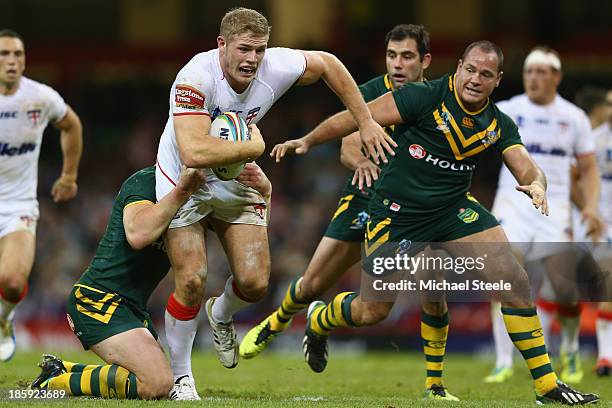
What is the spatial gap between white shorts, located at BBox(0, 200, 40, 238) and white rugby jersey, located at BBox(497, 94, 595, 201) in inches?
176

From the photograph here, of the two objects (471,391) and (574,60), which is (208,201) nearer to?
(471,391)

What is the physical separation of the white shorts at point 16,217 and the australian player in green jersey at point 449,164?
3.26m

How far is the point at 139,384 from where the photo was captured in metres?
6.92

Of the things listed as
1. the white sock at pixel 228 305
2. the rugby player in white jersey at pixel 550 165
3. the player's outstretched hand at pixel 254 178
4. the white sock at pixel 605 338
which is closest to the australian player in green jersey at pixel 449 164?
the player's outstretched hand at pixel 254 178

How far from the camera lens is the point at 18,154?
9766 millimetres

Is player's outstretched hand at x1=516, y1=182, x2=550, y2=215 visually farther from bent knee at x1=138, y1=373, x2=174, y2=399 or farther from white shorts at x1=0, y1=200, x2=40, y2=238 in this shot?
white shorts at x1=0, y1=200, x2=40, y2=238

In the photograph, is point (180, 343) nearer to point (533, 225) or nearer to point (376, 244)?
point (376, 244)

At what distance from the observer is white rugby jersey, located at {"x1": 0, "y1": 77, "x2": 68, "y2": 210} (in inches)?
380

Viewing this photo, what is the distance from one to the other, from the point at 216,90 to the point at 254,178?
752 mm

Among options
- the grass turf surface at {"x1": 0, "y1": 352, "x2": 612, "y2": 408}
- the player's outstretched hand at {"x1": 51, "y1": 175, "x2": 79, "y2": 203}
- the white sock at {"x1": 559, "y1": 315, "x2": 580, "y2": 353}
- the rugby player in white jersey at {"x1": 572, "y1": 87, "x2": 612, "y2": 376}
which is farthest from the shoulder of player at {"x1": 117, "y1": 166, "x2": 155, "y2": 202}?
the rugby player in white jersey at {"x1": 572, "y1": 87, "x2": 612, "y2": 376}

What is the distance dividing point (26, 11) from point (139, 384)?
16496 millimetres

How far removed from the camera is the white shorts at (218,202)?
24.1 ft

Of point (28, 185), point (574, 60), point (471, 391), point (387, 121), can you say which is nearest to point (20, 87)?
point (28, 185)

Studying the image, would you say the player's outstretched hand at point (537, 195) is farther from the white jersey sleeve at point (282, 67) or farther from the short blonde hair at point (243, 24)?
the short blonde hair at point (243, 24)
